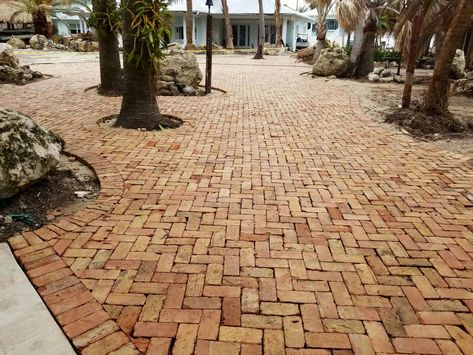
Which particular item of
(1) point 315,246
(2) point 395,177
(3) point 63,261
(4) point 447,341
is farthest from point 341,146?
(3) point 63,261

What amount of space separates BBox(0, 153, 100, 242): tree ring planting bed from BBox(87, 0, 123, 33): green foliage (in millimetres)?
5288

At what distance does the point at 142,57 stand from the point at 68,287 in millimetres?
4457

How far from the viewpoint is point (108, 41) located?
9.00 meters

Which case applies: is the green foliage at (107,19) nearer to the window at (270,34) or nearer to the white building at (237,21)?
the white building at (237,21)

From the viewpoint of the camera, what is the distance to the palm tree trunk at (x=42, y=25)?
2537 centimetres

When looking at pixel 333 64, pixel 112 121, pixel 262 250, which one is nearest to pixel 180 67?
pixel 112 121

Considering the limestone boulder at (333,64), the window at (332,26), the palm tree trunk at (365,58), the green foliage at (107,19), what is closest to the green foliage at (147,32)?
the green foliage at (107,19)

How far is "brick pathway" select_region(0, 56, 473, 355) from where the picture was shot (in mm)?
2225

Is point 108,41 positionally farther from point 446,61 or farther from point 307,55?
point 307,55

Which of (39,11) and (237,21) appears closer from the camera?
(39,11)

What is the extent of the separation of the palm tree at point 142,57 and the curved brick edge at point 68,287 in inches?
116

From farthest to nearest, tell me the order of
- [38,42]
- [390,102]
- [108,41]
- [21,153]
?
[38,42] < [390,102] < [108,41] < [21,153]

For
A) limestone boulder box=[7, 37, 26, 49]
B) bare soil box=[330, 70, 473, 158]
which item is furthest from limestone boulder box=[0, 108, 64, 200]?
limestone boulder box=[7, 37, 26, 49]

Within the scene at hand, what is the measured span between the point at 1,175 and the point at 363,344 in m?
3.14
